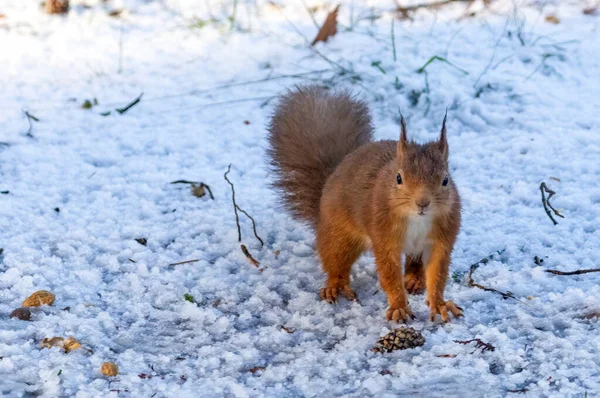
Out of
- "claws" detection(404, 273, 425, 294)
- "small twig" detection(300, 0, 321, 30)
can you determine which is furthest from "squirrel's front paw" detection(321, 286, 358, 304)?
"small twig" detection(300, 0, 321, 30)

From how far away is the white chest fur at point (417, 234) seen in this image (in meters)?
2.83

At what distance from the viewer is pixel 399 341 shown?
2.68m

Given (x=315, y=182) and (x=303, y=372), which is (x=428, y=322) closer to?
(x=303, y=372)

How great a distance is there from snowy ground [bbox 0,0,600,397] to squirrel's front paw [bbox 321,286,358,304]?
0.12 ft

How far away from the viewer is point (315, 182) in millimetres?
3395

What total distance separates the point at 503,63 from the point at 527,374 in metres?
3.05

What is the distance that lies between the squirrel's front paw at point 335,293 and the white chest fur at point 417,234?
324 millimetres

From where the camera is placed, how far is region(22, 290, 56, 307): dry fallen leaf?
9.52 ft

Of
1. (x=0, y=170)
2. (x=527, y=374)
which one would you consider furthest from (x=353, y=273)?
(x=0, y=170)

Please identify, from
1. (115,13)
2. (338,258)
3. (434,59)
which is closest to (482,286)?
(338,258)

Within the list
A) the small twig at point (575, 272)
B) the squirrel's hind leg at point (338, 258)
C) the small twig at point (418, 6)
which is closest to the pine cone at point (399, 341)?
the squirrel's hind leg at point (338, 258)

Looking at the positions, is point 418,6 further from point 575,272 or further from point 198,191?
point 575,272

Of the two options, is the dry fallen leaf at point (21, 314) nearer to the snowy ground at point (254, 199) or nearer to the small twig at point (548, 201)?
the snowy ground at point (254, 199)

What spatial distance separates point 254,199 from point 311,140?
0.63m
